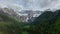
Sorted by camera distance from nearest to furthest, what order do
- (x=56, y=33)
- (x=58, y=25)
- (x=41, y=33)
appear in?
(x=56, y=33) < (x=41, y=33) < (x=58, y=25)

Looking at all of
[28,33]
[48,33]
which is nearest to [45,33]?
[48,33]

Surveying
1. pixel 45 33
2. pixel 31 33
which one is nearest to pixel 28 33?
pixel 31 33

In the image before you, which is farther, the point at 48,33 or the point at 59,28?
the point at 59,28

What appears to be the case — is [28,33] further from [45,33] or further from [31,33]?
[45,33]

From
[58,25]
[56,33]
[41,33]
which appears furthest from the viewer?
[58,25]

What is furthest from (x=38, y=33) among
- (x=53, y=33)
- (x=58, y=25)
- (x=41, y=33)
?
(x=58, y=25)

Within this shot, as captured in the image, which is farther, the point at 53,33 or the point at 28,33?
the point at 28,33

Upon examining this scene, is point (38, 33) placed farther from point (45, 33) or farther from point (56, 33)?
point (56, 33)
